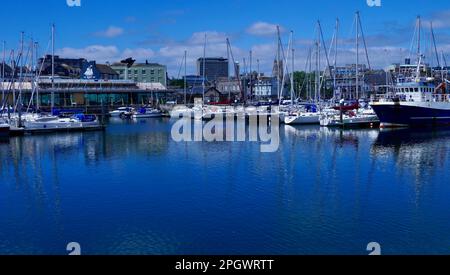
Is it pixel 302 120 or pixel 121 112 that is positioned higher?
pixel 121 112

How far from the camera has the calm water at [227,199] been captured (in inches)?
685

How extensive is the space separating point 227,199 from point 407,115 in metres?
37.8

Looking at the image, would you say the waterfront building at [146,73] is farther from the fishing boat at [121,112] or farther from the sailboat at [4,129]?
the sailboat at [4,129]

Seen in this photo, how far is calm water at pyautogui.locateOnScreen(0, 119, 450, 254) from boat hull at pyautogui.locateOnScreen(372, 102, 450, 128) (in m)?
13.9

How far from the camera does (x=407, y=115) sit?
56125 millimetres

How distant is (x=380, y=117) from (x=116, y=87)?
6042 centimetres

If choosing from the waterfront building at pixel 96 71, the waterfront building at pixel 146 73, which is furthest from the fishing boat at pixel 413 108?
the waterfront building at pixel 146 73

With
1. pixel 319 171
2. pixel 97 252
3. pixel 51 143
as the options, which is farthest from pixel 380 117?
pixel 97 252

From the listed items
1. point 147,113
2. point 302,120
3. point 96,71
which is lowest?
point 302,120

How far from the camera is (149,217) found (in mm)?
20469

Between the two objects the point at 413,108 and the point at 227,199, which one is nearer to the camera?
the point at 227,199

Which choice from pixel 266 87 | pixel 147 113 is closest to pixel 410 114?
pixel 147 113

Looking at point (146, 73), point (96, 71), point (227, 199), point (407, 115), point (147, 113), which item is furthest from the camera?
point (146, 73)

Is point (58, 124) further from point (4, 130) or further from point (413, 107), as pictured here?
point (413, 107)
